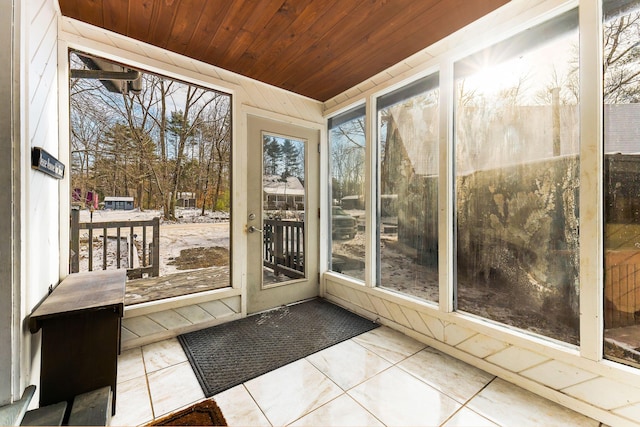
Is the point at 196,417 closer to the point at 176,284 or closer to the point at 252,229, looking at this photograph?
the point at 176,284

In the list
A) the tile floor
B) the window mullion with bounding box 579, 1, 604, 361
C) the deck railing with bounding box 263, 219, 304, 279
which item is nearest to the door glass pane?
the deck railing with bounding box 263, 219, 304, 279

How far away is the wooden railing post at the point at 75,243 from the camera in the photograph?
1967 mm

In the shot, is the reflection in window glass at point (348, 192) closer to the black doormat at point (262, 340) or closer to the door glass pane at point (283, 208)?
the door glass pane at point (283, 208)

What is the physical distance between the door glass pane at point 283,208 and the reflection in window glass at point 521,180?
1.73m

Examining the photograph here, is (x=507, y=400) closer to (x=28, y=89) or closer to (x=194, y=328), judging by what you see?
(x=194, y=328)

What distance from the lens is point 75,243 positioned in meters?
1.99

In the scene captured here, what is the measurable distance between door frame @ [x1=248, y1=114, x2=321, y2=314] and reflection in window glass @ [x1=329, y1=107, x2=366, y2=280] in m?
0.21

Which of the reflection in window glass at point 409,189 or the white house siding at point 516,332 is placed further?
the reflection in window glass at point 409,189

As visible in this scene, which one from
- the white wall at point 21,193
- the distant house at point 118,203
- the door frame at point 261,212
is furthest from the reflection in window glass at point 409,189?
the white wall at point 21,193

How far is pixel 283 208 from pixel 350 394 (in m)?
1.95

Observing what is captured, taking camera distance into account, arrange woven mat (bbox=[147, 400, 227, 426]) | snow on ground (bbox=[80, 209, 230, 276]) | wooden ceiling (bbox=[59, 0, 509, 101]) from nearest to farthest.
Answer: woven mat (bbox=[147, 400, 227, 426]) < wooden ceiling (bbox=[59, 0, 509, 101]) < snow on ground (bbox=[80, 209, 230, 276])

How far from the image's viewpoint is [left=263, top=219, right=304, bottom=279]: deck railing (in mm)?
2912

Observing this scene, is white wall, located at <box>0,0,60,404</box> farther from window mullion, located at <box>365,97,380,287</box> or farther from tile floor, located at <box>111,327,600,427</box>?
window mullion, located at <box>365,97,380,287</box>

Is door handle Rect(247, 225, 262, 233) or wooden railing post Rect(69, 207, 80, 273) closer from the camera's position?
wooden railing post Rect(69, 207, 80, 273)
